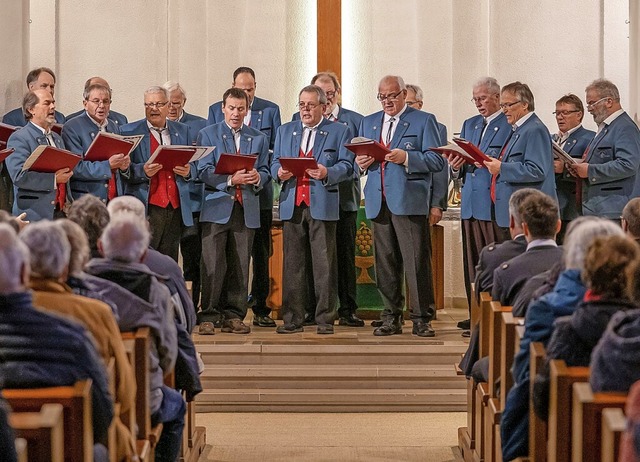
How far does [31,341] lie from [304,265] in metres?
4.32

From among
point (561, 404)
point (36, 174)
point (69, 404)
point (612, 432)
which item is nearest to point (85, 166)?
point (36, 174)

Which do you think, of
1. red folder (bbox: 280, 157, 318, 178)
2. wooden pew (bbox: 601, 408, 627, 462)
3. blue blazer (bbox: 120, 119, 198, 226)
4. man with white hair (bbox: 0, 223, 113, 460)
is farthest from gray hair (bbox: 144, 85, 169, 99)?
wooden pew (bbox: 601, 408, 627, 462)

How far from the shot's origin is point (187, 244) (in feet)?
26.3

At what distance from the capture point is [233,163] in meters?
7.35

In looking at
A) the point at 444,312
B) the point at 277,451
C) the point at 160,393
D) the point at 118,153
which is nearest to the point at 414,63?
the point at 444,312

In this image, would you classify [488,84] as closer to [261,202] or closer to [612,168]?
[612,168]

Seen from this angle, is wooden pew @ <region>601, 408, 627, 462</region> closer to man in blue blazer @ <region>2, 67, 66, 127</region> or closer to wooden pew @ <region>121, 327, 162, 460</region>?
wooden pew @ <region>121, 327, 162, 460</region>

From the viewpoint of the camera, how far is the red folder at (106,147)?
7.00 metres

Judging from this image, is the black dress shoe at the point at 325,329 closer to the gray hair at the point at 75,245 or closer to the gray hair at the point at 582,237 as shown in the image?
the gray hair at the point at 582,237

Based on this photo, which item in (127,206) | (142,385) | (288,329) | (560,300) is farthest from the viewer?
(288,329)

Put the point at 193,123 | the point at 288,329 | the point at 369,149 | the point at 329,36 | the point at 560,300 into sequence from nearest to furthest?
the point at 560,300
the point at 369,149
the point at 288,329
the point at 193,123
the point at 329,36

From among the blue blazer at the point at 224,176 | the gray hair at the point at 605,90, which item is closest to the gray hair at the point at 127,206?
the blue blazer at the point at 224,176

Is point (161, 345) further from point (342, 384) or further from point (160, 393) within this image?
point (342, 384)

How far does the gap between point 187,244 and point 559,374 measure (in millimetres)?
4707
